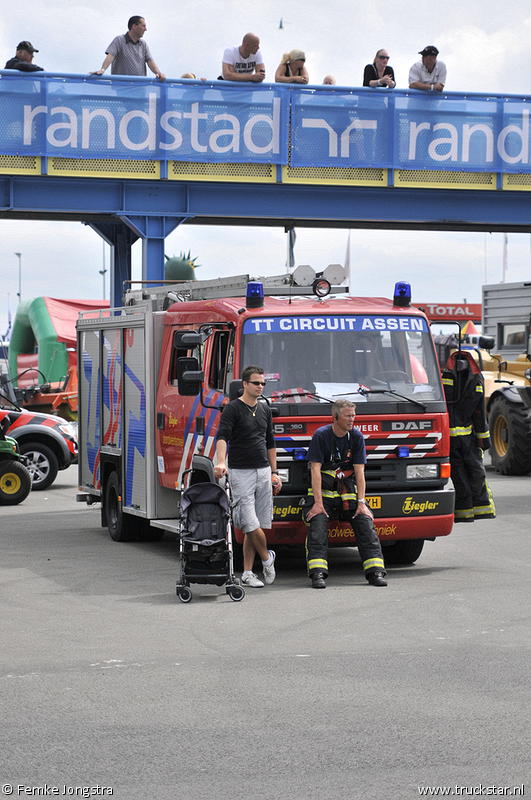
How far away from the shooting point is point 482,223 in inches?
705

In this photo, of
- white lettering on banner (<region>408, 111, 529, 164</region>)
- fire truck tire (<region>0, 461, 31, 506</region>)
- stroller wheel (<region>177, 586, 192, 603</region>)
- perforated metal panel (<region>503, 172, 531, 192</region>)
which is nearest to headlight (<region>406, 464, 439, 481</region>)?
stroller wheel (<region>177, 586, 192, 603</region>)

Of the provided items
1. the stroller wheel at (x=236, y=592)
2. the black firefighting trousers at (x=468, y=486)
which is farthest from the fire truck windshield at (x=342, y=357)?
the stroller wheel at (x=236, y=592)

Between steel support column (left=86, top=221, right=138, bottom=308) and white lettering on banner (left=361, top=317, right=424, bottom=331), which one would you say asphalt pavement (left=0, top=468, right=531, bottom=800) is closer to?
white lettering on banner (left=361, top=317, right=424, bottom=331)

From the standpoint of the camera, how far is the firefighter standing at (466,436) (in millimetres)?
10828

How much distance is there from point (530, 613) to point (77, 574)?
13.5 feet

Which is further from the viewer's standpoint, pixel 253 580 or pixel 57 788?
pixel 253 580

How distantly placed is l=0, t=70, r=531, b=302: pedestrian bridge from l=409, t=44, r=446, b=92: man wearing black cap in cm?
17

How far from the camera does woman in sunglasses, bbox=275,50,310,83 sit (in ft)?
54.7

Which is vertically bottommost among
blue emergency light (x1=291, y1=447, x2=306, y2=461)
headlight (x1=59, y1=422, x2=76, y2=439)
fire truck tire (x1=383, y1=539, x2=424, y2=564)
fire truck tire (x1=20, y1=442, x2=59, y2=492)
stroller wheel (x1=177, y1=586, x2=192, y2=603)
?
fire truck tire (x1=20, y1=442, x2=59, y2=492)

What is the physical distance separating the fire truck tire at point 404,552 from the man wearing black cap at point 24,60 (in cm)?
931

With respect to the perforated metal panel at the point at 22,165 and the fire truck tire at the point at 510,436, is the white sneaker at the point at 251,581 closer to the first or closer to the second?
the perforated metal panel at the point at 22,165

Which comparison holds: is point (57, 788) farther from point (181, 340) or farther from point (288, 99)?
point (288, 99)

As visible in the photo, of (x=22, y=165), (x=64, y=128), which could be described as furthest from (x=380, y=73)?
(x=22, y=165)

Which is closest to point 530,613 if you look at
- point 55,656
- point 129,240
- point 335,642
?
point 335,642
